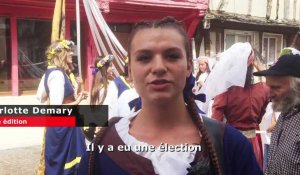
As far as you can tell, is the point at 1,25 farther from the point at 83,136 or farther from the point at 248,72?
the point at 248,72

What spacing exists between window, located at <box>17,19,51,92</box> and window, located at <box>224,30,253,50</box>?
5.97 m

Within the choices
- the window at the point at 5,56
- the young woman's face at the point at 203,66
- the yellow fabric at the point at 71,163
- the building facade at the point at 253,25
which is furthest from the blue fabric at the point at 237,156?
the building facade at the point at 253,25

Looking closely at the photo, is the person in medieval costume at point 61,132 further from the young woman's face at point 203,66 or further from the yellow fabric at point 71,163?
the young woman's face at point 203,66

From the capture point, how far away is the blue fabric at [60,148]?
3781 mm

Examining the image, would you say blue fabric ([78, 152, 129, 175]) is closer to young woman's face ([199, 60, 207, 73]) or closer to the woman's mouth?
the woman's mouth

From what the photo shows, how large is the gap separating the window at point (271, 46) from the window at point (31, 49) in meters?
8.30

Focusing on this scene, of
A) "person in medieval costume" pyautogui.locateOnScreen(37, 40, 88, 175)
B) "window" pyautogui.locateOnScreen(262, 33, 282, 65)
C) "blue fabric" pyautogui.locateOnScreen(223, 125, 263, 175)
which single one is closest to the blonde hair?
"person in medieval costume" pyautogui.locateOnScreen(37, 40, 88, 175)

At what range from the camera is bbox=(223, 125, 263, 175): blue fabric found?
1144 mm

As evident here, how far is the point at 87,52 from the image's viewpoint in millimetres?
9422

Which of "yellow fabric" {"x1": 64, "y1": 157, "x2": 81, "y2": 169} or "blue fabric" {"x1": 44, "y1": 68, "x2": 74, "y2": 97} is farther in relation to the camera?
"yellow fabric" {"x1": 64, "y1": 157, "x2": 81, "y2": 169}

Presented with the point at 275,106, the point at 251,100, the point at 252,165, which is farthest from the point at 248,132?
the point at 252,165

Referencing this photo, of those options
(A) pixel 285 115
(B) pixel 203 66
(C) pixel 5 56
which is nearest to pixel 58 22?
(A) pixel 285 115

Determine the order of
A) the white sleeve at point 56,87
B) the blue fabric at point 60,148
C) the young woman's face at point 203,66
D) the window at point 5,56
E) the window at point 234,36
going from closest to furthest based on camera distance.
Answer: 1. the white sleeve at point 56,87
2. the blue fabric at point 60,148
3. the young woman's face at point 203,66
4. the window at point 5,56
5. the window at point 234,36

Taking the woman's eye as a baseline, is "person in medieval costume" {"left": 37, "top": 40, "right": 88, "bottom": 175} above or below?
below
